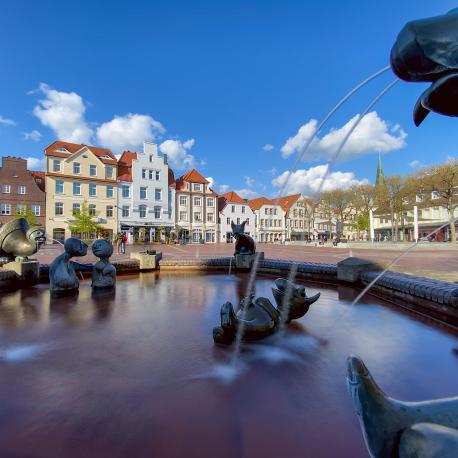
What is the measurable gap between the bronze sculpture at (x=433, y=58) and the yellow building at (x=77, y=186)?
39.8 metres

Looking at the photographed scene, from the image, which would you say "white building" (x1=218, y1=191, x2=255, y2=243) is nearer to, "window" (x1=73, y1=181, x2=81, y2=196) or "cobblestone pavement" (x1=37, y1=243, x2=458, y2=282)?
"window" (x1=73, y1=181, x2=81, y2=196)

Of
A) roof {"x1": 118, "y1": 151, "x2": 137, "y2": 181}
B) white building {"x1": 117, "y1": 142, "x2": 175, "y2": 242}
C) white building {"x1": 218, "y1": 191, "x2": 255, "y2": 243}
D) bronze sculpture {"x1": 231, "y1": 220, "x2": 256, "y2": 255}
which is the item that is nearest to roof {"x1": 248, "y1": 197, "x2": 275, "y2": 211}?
white building {"x1": 218, "y1": 191, "x2": 255, "y2": 243}

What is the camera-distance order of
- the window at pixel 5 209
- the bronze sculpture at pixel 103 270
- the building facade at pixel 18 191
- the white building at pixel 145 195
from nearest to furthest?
the bronze sculpture at pixel 103 270 → the window at pixel 5 209 → the building facade at pixel 18 191 → the white building at pixel 145 195

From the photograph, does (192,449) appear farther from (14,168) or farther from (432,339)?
(14,168)

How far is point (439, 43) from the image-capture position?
3.93 feet

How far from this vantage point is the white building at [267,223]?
197 ft

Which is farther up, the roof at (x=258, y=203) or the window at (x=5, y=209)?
the roof at (x=258, y=203)

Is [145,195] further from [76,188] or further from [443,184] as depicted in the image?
[443,184]

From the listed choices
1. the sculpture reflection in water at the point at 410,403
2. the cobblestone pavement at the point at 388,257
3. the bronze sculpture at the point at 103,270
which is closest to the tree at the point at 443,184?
the cobblestone pavement at the point at 388,257

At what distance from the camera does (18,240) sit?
7668mm

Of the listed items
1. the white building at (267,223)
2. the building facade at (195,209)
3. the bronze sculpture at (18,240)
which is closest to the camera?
the bronze sculpture at (18,240)

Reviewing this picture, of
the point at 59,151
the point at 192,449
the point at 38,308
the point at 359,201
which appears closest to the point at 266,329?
the point at 192,449

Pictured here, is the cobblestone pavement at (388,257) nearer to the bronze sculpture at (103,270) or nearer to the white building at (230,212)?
the bronze sculpture at (103,270)

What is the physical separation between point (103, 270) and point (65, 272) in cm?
78
